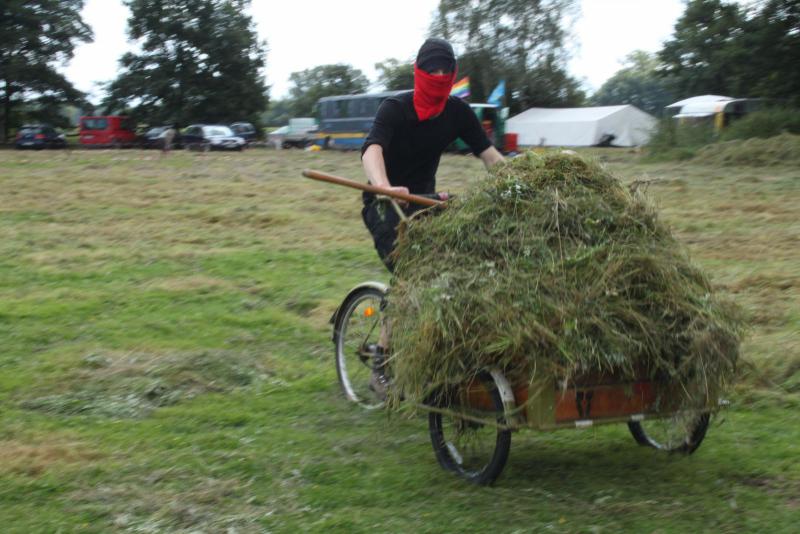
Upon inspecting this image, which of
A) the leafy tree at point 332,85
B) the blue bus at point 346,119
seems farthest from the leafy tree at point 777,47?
the leafy tree at point 332,85

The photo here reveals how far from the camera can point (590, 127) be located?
166 ft

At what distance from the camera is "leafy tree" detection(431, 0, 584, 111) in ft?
191

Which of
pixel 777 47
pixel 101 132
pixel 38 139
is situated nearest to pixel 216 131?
pixel 38 139

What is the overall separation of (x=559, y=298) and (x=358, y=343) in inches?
82.2

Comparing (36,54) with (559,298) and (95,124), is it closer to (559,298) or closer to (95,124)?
(95,124)

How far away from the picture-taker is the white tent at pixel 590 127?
50.6m

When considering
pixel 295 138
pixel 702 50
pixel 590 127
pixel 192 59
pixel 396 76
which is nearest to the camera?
pixel 590 127

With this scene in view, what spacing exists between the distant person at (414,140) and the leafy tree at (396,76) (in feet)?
194

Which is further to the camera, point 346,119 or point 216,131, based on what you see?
point 346,119

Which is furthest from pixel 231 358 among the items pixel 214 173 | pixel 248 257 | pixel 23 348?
pixel 214 173

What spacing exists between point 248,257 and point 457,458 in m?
6.51

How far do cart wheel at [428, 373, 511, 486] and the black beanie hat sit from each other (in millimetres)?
1758

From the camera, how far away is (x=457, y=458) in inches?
175

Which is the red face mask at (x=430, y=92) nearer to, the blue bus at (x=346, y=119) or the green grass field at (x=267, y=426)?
the green grass field at (x=267, y=426)
